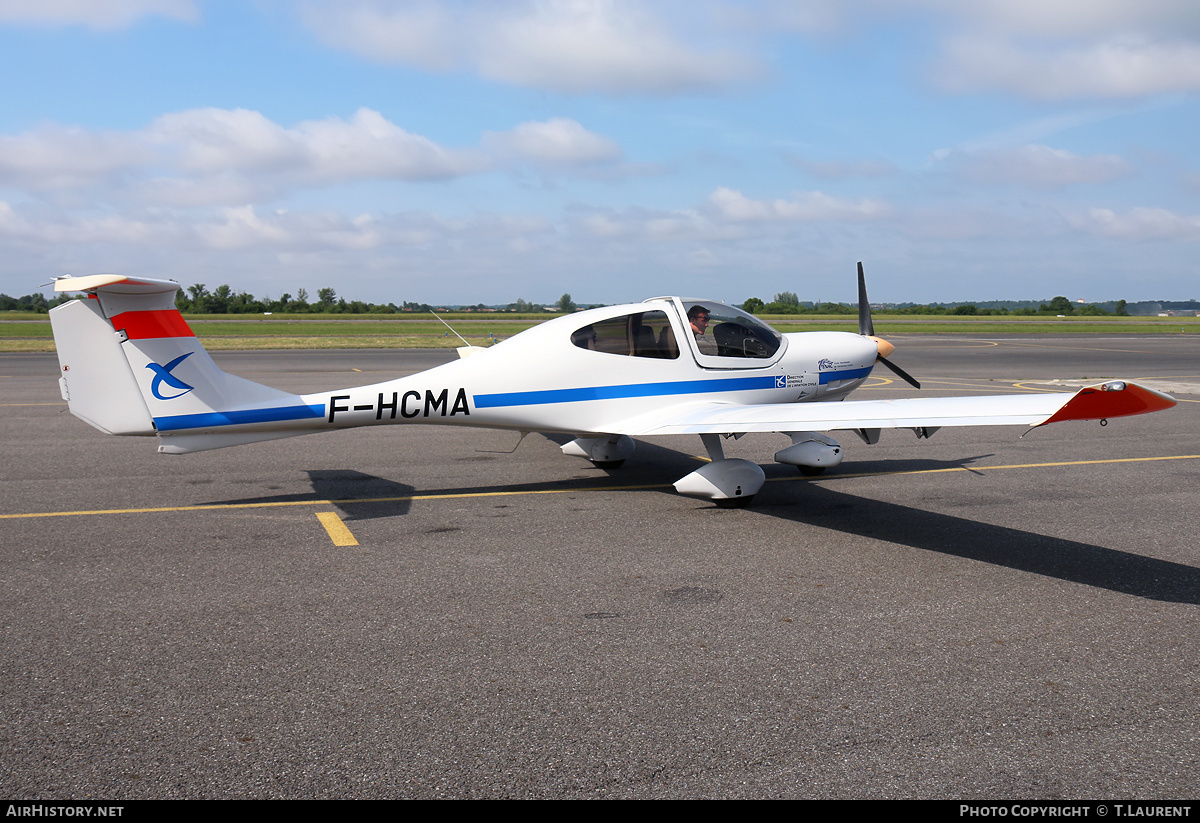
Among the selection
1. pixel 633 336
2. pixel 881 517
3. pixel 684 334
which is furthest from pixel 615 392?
pixel 881 517

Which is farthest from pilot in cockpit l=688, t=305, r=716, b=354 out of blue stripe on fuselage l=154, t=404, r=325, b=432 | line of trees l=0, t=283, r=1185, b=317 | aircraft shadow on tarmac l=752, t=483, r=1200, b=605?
line of trees l=0, t=283, r=1185, b=317

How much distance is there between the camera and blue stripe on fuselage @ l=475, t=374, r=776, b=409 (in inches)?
373

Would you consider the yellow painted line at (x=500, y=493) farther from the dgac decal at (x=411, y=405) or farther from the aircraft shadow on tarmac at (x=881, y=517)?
the dgac decal at (x=411, y=405)

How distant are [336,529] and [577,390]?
307 cm

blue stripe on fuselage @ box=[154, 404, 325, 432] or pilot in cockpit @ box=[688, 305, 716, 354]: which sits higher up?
pilot in cockpit @ box=[688, 305, 716, 354]

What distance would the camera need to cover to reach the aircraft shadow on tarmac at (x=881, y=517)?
697 centimetres

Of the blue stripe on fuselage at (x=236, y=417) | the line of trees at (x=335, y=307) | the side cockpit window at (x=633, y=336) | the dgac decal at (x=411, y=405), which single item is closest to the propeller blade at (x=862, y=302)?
the side cockpit window at (x=633, y=336)

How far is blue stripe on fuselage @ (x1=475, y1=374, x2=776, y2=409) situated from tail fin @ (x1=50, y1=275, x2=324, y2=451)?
96.9 inches

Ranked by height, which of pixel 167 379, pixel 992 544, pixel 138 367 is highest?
pixel 138 367

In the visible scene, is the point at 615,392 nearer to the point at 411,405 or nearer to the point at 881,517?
the point at 411,405

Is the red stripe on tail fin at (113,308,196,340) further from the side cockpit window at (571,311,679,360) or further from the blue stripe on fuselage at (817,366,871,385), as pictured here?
the blue stripe on fuselage at (817,366,871,385)

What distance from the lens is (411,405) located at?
9148 millimetres

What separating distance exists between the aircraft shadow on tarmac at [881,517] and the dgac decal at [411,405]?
1090mm
